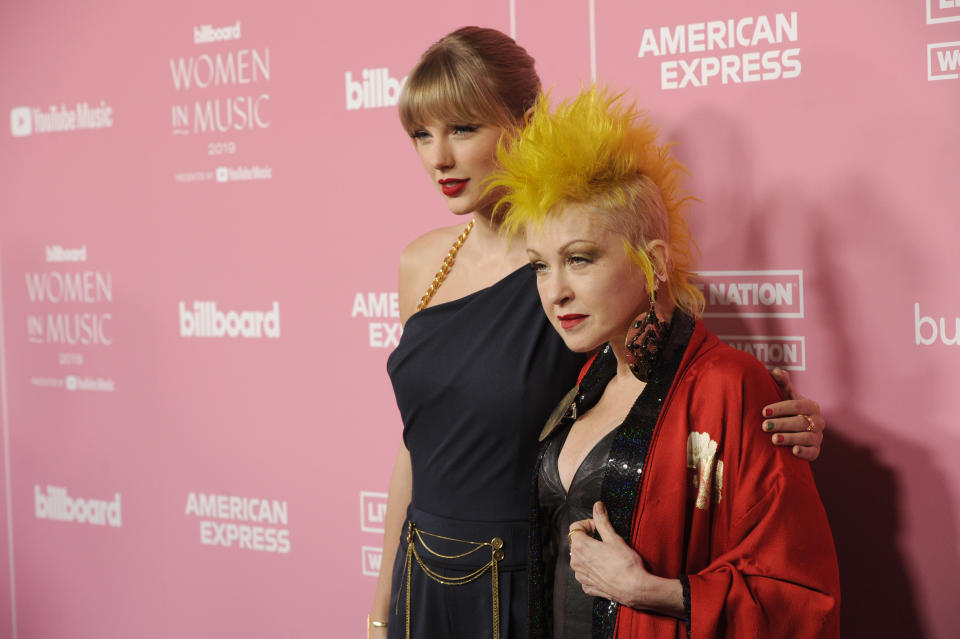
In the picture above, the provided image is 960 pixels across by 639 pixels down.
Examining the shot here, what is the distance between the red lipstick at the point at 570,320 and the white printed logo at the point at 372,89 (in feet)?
3.64

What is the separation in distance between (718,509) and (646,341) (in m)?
0.26

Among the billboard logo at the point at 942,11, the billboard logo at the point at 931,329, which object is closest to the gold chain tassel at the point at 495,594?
the billboard logo at the point at 931,329

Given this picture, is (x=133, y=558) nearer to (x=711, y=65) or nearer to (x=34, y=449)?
(x=34, y=449)

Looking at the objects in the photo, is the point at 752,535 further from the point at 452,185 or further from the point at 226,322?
the point at 226,322

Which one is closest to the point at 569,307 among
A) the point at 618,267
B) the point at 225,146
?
the point at 618,267

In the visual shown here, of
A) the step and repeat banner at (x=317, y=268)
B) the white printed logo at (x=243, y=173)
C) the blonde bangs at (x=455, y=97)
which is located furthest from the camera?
the white printed logo at (x=243, y=173)

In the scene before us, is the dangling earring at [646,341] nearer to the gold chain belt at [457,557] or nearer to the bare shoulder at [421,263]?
the gold chain belt at [457,557]

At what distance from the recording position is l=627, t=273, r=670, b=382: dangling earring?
139 centimetres

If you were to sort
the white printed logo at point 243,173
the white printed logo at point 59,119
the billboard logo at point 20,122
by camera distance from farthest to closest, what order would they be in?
1. the billboard logo at point 20,122
2. the white printed logo at point 59,119
3. the white printed logo at point 243,173

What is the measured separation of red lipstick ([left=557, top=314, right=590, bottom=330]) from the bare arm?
25.9 inches

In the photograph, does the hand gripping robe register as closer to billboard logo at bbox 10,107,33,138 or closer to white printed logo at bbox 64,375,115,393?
white printed logo at bbox 64,375,115,393

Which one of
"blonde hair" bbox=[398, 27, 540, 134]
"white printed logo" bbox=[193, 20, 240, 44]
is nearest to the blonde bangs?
"blonde hair" bbox=[398, 27, 540, 134]

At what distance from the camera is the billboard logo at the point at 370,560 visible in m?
2.45

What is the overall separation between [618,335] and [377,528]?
3.97 feet
